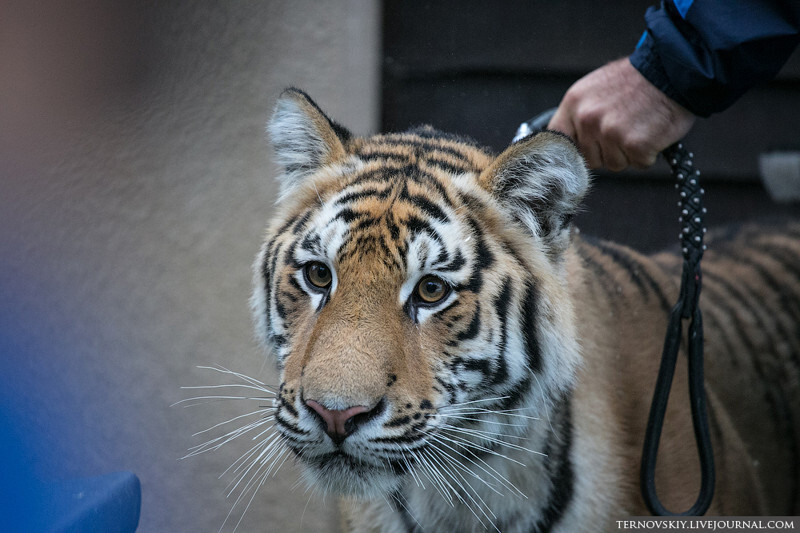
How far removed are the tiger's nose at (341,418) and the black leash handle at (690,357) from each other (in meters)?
0.67

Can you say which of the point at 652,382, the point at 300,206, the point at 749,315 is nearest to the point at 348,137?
the point at 300,206

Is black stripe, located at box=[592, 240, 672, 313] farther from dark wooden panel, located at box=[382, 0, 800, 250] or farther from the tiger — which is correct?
dark wooden panel, located at box=[382, 0, 800, 250]

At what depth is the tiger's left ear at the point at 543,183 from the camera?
4.52ft

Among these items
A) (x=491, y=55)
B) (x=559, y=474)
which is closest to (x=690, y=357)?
(x=559, y=474)

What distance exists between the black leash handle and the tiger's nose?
0.67m

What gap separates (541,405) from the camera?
149cm

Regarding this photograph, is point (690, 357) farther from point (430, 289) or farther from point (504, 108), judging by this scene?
point (504, 108)

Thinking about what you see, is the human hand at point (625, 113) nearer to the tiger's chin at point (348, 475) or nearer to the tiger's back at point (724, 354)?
the tiger's back at point (724, 354)

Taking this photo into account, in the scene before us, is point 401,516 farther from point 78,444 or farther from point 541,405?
point 78,444

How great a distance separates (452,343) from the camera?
4.48ft

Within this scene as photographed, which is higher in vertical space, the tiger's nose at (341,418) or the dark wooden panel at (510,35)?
the dark wooden panel at (510,35)

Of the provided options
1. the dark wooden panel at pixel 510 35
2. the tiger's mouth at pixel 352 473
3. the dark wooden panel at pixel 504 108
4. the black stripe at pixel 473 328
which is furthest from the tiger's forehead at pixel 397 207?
the dark wooden panel at pixel 510 35

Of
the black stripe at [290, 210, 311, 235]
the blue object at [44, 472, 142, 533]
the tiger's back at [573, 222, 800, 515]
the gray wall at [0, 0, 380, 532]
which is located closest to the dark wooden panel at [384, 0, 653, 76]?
the gray wall at [0, 0, 380, 532]

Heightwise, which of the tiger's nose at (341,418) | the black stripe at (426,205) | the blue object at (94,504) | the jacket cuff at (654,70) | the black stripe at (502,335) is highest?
the jacket cuff at (654,70)
